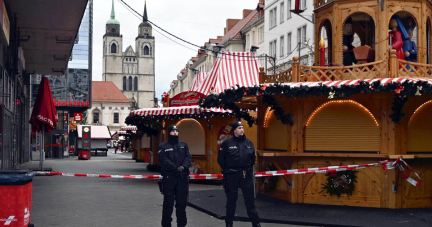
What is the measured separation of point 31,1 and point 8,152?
13.6 feet

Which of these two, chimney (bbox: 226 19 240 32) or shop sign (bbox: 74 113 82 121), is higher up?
chimney (bbox: 226 19 240 32)

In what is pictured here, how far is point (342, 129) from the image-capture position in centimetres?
1359

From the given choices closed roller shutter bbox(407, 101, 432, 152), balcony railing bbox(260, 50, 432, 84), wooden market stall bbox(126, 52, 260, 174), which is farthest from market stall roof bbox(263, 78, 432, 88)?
wooden market stall bbox(126, 52, 260, 174)

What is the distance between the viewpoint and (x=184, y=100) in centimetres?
2167

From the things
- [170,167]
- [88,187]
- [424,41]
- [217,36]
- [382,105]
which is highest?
[217,36]

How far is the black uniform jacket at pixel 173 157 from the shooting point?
10.1m

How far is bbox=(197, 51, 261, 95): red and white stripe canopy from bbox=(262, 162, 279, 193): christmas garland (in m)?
9.24

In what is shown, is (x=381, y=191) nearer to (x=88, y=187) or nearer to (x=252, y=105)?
(x=252, y=105)

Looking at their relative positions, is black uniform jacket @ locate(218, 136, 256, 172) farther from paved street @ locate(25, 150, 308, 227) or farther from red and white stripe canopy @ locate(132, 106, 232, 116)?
red and white stripe canopy @ locate(132, 106, 232, 116)

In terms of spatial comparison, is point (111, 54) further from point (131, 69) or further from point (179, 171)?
point (179, 171)

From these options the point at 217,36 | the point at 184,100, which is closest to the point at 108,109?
the point at 217,36

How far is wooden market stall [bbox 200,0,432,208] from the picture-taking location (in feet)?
41.7

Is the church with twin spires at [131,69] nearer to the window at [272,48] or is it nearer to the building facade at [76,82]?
the building facade at [76,82]

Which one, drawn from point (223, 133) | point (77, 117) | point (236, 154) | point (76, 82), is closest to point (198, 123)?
point (223, 133)
